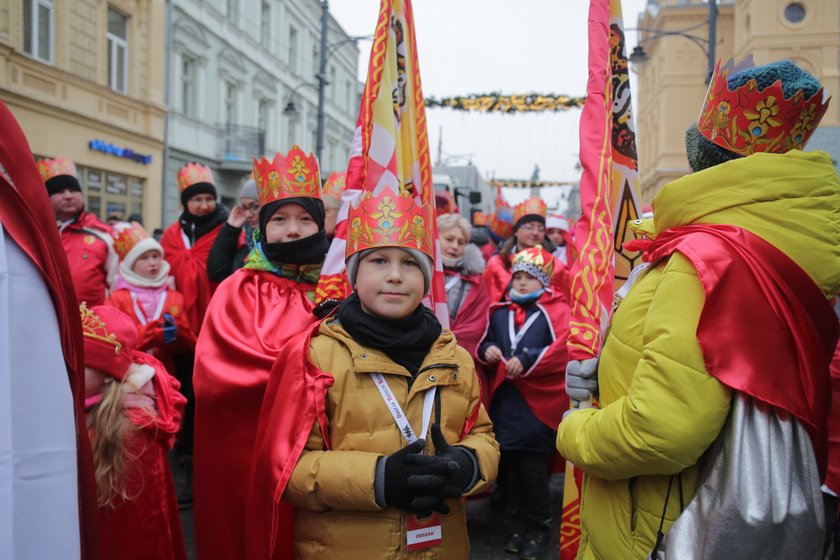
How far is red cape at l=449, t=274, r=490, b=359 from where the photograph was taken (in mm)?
4543

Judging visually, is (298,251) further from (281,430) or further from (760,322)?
(760,322)

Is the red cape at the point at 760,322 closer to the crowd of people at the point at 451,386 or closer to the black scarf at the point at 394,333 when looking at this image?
the crowd of people at the point at 451,386

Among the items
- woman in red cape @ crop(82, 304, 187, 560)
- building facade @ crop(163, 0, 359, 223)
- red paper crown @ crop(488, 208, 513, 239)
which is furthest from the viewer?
building facade @ crop(163, 0, 359, 223)

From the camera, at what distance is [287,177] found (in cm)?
312

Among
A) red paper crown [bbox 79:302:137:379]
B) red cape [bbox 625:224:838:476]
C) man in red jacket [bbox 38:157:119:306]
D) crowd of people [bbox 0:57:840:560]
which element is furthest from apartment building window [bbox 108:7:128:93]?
red cape [bbox 625:224:838:476]

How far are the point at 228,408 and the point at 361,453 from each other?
1.11 metres

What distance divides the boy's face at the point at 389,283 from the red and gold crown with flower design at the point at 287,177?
105cm

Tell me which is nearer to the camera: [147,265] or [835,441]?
[835,441]

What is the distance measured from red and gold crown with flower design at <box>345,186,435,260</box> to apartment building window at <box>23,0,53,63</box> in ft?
49.5

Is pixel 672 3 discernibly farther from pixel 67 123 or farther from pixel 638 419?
pixel 638 419

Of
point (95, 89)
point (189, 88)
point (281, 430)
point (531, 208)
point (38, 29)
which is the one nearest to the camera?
point (281, 430)

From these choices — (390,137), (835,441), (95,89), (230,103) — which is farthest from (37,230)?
(230,103)

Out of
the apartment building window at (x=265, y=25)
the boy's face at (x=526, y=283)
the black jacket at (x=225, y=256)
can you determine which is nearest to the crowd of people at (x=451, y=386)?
the black jacket at (x=225, y=256)

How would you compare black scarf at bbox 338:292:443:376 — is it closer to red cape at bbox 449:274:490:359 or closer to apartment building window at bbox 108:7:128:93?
red cape at bbox 449:274:490:359
